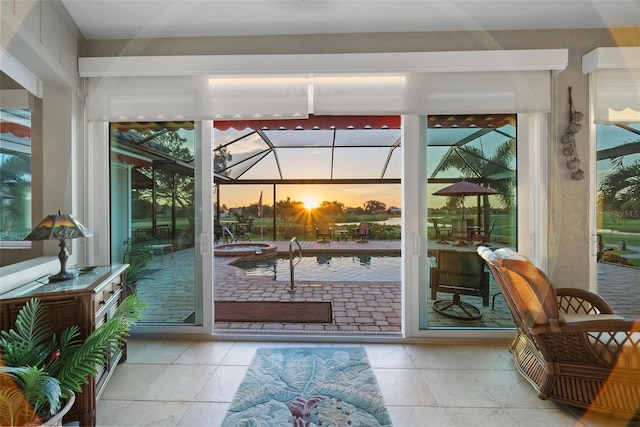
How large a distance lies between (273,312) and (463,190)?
9.17 feet

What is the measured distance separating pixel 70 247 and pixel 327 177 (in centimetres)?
748

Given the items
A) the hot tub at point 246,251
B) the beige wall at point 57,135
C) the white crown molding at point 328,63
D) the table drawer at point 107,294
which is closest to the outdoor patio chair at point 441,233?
the white crown molding at point 328,63

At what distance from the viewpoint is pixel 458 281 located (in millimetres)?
3467

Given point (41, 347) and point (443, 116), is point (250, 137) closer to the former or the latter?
point (443, 116)

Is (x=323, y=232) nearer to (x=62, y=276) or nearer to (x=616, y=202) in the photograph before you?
(x=616, y=202)

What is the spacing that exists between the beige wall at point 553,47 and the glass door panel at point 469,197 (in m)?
0.39

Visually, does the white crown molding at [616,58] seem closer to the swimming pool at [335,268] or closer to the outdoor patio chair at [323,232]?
the swimming pool at [335,268]

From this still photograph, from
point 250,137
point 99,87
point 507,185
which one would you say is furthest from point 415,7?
point 250,137

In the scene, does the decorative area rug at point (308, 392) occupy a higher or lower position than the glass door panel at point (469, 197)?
lower

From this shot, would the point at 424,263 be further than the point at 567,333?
Yes

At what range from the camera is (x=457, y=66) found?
3.04 meters

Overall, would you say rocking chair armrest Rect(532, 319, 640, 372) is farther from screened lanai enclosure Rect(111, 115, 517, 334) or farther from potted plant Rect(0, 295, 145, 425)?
potted plant Rect(0, 295, 145, 425)

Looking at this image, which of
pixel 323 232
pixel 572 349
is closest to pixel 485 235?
pixel 572 349

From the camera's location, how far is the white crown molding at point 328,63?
9.88 feet
